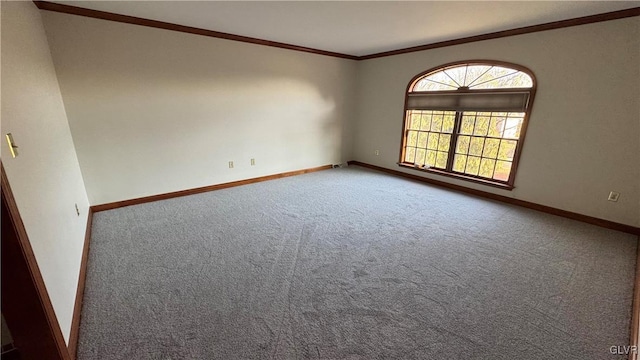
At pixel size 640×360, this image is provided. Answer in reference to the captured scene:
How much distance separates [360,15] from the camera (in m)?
2.92

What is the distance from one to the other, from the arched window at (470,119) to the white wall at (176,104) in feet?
5.92

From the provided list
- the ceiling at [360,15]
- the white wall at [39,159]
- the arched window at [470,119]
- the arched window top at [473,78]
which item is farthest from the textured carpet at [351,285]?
the ceiling at [360,15]

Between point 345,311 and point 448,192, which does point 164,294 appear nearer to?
point 345,311

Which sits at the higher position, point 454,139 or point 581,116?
point 581,116

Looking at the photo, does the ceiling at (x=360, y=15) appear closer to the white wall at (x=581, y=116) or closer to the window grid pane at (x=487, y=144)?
the white wall at (x=581, y=116)

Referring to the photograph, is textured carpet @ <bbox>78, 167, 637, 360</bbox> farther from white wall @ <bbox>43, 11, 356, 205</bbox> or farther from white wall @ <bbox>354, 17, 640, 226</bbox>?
white wall @ <bbox>43, 11, 356, 205</bbox>

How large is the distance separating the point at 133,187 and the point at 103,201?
0.36 m

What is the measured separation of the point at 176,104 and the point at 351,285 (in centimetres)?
328

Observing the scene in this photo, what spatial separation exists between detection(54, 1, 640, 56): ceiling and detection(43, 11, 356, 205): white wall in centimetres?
33

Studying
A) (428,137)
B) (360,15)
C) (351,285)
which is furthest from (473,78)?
(351,285)

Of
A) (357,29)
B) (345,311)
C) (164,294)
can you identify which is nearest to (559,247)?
(345,311)

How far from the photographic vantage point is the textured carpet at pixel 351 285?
1562 millimetres

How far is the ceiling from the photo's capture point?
2.62 meters

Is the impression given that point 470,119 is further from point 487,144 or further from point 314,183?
point 314,183
